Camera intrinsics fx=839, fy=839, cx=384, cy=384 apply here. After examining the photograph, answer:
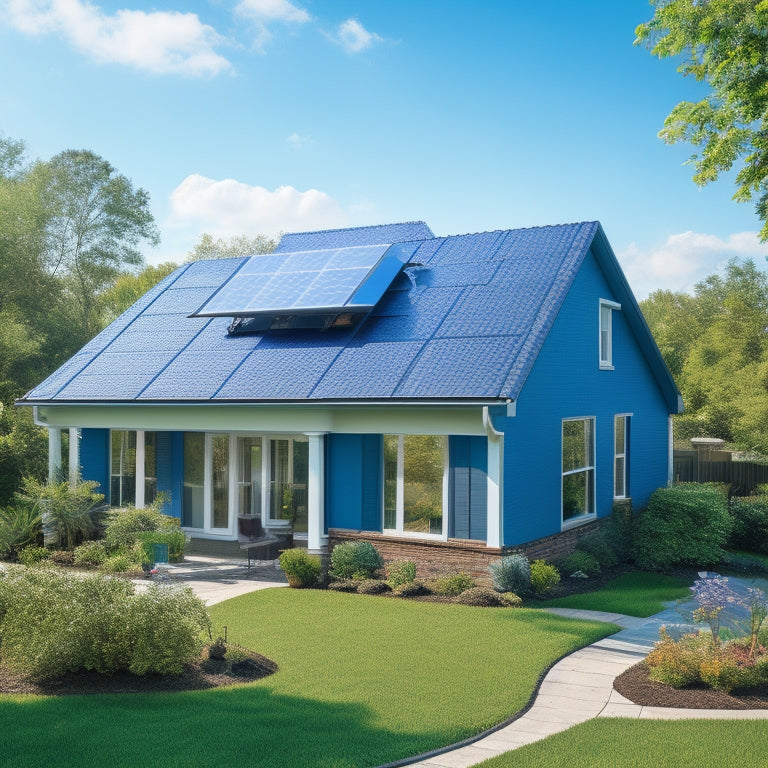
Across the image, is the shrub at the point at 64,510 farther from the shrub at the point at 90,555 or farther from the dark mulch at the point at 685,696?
the dark mulch at the point at 685,696

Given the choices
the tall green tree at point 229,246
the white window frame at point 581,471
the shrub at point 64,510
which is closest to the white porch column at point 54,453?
the shrub at point 64,510

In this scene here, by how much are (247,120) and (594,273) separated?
33.0 ft

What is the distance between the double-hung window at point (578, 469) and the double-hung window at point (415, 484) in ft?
10.2

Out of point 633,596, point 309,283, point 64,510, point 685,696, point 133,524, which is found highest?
point 309,283

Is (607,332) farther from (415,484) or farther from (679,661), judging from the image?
(679,661)

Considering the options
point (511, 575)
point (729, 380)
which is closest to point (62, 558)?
point (511, 575)

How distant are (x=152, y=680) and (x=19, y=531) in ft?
31.4

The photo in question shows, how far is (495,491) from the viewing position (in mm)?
12914

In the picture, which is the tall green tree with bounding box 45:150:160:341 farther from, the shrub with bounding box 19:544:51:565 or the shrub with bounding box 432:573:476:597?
the shrub with bounding box 432:573:476:597

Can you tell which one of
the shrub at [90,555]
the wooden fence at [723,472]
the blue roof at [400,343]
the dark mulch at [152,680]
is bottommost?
the dark mulch at [152,680]

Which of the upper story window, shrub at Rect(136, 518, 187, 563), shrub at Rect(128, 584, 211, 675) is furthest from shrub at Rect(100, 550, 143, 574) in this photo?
the upper story window

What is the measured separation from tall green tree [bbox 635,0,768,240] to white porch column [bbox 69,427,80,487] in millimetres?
12363

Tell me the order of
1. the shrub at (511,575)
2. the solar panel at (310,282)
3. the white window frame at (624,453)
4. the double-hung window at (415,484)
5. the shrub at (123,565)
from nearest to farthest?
the shrub at (511,575) < the double-hung window at (415,484) < the shrub at (123,565) < the solar panel at (310,282) < the white window frame at (624,453)

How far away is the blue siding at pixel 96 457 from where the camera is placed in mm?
17703
